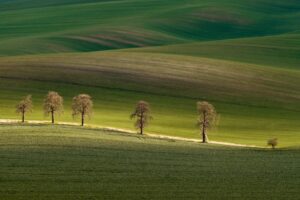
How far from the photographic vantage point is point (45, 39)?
113m

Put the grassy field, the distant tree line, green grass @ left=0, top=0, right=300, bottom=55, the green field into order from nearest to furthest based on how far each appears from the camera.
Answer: the grassy field
the distant tree line
the green field
green grass @ left=0, top=0, right=300, bottom=55

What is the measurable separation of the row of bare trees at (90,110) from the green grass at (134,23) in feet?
128

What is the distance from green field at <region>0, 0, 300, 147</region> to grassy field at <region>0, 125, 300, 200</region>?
15428mm

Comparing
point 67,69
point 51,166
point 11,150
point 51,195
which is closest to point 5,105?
point 67,69

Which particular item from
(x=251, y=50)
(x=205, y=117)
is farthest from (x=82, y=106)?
(x=251, y=50)

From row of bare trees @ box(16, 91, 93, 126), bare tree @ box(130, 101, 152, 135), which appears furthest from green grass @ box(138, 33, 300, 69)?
row of bare trees @ box(16, 91, 93, 126)

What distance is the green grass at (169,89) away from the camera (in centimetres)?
6988

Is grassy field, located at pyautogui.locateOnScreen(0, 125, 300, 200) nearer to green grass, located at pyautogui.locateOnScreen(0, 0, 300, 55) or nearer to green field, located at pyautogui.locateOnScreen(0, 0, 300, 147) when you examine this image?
green field, located at pyautogui.locateOnScreen(0, 0, 300, 147)

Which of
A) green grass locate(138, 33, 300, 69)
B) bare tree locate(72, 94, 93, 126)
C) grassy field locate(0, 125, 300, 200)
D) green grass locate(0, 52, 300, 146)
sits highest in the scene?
green grass locate(138, 33, 300, 69)

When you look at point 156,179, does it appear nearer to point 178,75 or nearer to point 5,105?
point 5,105

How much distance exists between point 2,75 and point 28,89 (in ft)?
18.6

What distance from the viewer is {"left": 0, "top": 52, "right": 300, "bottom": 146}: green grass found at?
69.9 meters

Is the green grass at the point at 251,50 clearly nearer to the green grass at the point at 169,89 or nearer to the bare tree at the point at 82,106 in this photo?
the green grass at the point at 169,89

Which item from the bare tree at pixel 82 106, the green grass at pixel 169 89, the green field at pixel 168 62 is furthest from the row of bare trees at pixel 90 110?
the green grass at pixel 169 89
